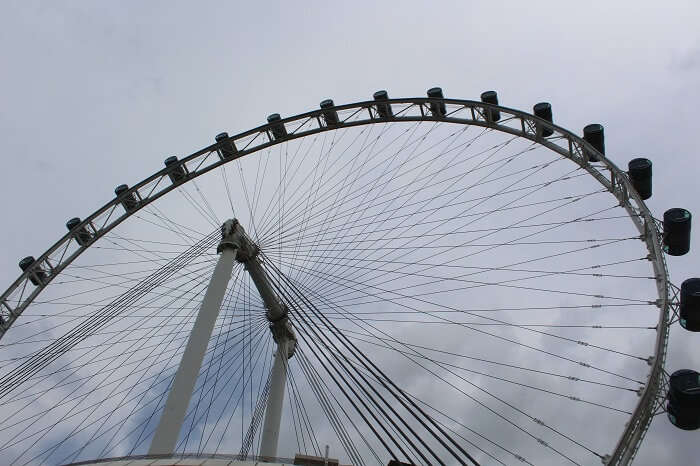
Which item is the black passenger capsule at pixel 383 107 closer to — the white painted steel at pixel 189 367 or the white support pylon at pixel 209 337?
the white support pylon at pixel 209 337

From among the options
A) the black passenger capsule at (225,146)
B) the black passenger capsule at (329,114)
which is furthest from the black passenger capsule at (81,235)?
the black passenger capsule at (329,114)

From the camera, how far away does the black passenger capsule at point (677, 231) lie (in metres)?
14.3

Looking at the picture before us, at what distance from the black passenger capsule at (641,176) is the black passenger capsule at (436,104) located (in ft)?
27.2

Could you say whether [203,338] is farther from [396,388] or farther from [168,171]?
[168,171]

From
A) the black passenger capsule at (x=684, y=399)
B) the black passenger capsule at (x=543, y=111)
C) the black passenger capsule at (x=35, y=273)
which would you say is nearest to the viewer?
the black passenger capsule at (x=684, y=399)

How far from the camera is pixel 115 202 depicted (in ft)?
82.6

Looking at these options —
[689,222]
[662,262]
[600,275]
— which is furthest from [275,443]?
[689,222]

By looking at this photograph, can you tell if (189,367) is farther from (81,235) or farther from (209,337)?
(81,235)

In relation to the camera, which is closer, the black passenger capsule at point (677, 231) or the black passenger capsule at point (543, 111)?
the black passenger capsule at point (677, 231)

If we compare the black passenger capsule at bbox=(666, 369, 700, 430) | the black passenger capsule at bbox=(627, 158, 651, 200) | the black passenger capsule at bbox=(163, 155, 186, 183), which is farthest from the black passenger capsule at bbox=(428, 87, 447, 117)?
the black passenger capsule at bbox=(666, 369, 700, 430)

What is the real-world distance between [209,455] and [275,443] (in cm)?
588

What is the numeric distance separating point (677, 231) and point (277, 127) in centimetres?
1695

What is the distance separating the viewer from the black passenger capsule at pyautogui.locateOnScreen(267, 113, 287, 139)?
24859 mm

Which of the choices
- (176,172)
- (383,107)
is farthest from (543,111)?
(176,172)
